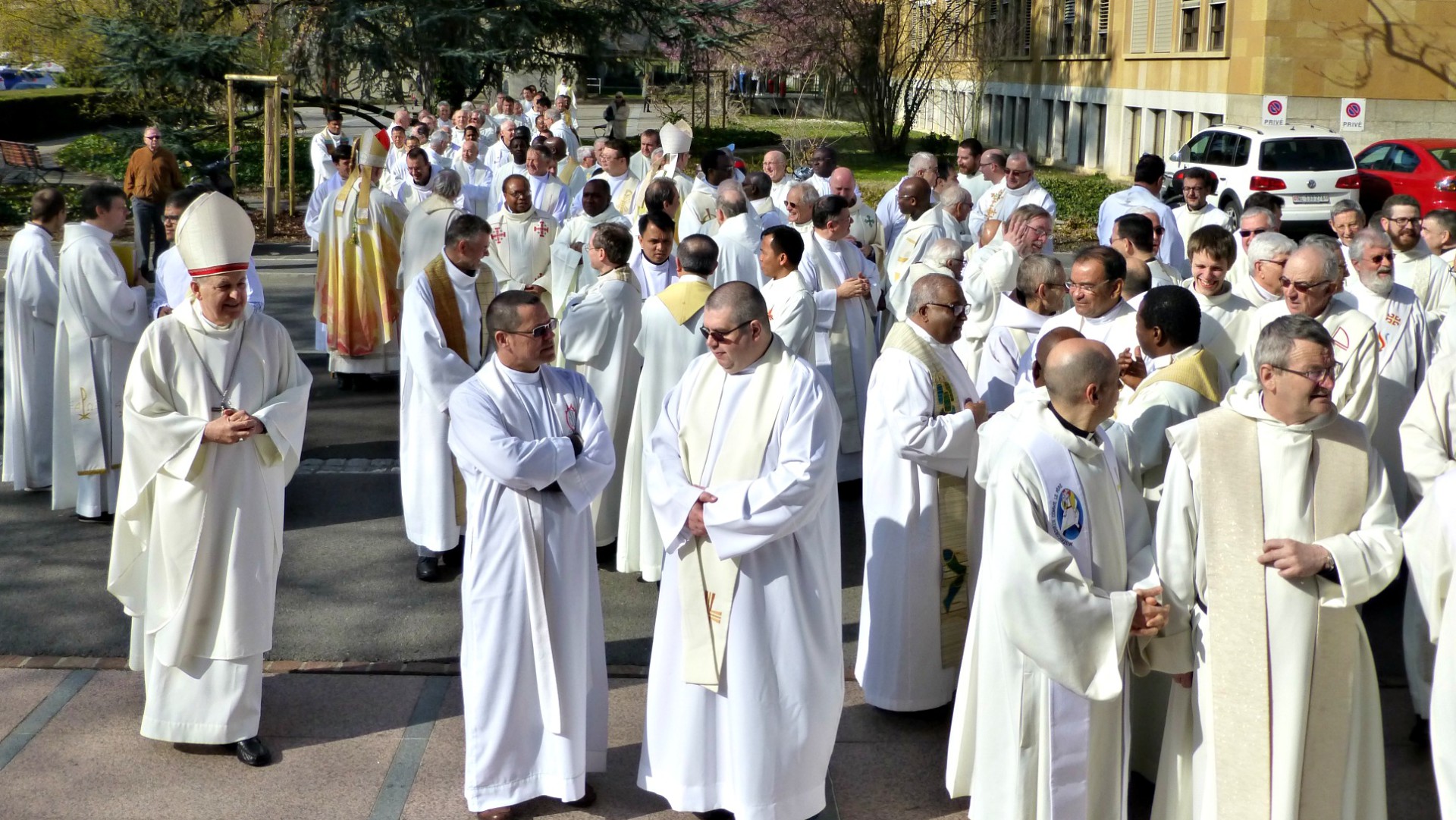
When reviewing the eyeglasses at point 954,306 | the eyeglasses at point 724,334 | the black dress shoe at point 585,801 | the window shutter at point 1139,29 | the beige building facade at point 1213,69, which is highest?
the window shutter at point 1139,29

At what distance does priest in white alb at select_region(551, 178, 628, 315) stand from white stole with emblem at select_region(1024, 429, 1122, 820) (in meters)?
5.38

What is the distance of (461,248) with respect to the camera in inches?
265

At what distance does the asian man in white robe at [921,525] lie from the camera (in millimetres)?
5285

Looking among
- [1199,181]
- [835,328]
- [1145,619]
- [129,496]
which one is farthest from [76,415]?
[1199,181]

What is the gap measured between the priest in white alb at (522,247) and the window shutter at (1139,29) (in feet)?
80.3

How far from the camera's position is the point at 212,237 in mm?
5027

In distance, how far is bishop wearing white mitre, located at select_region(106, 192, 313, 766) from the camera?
16.5 feet

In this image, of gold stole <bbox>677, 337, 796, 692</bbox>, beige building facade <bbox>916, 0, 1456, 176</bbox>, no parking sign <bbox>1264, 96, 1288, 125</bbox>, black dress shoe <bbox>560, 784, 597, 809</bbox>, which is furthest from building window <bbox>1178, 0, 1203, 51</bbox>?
black dress shoe <bbox>560, 784, 597, 809</bbox>

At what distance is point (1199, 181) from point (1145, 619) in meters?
6.81

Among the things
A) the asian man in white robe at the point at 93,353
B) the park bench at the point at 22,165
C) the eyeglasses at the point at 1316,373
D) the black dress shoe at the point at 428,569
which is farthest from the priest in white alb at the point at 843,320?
the park bench at the point at 22,165

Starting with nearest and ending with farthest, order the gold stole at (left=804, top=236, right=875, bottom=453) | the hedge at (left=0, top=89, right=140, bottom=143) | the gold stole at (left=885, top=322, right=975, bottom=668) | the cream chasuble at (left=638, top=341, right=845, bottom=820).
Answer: the cream chasuble at (left=638, top=341, right=845, bottom=820) → the gold stole at (left=885, top=322, right=975, bottom=668) → the gold stole at (left=804, top=236, right=875, bottom=453) → the hedge at (left=0, top=89, right=140, bottom=143)

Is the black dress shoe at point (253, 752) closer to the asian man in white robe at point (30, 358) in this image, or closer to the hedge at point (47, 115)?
the asian man in white robe at point (30, 358)

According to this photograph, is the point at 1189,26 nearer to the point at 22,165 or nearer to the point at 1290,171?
the point at 1290,171

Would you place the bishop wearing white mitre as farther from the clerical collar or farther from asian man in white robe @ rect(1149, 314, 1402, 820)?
asian man in white robe @ rect(1149, 314, 1402, 820)
